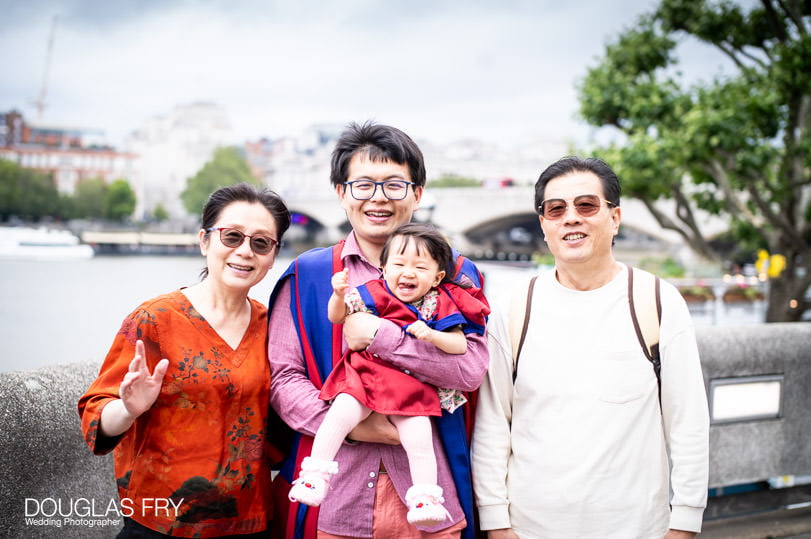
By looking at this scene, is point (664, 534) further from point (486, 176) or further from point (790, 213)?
point (486, 176)

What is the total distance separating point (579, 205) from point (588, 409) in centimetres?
56

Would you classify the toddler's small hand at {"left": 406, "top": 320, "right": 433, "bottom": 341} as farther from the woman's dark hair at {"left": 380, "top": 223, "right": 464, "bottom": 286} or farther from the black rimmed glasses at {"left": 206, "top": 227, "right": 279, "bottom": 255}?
the black rimmed glasses at {"left": 206, "top": 227, "right": 279, "bottom": 255}

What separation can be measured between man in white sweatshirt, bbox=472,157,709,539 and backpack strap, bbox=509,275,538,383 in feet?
0.06

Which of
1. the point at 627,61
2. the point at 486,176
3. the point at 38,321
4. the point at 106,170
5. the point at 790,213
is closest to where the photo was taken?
the point at 790,213

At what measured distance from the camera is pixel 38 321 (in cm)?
1714

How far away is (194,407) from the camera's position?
1769 millimetres

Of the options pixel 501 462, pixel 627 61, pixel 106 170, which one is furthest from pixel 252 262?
pixel 106 170

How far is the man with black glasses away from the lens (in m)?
1.73

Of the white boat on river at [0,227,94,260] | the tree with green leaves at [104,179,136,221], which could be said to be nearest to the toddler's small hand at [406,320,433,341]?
the white boat on river at [0,227,94,260]

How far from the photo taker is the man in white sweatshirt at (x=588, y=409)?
1.77m

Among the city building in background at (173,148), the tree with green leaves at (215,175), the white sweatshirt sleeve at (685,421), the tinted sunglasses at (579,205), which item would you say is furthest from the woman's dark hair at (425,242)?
the city building in background at (173,148)

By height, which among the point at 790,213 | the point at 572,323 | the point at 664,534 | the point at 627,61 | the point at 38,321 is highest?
the point at 627,61

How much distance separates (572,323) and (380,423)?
0.60m

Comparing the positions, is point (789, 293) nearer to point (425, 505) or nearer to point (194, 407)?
point (425, 505)
